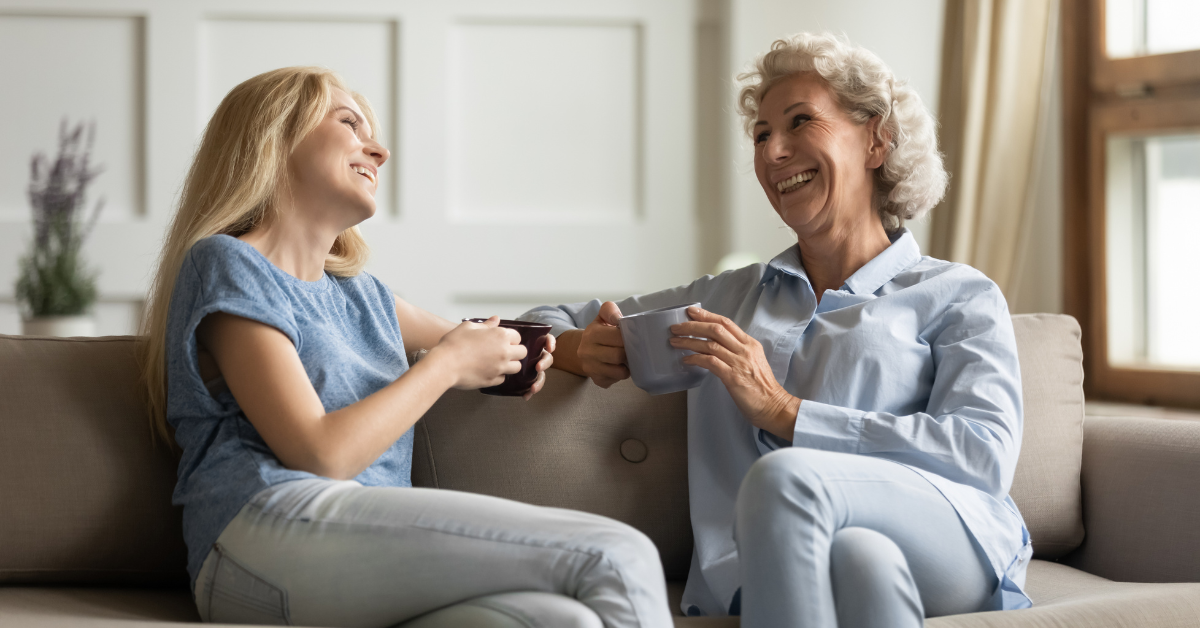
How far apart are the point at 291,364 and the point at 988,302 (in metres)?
0.96

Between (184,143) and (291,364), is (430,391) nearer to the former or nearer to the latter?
(291,364)

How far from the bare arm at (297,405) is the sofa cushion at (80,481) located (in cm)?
27

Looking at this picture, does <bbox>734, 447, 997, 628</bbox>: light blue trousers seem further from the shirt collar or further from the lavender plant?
the lavender plant

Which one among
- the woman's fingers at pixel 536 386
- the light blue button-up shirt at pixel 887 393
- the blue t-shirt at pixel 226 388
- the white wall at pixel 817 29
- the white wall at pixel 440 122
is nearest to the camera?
the blue t-shirt at pixel 226 388

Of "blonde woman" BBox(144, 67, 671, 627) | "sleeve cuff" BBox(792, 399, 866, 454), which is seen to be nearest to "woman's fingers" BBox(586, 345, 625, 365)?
"blonde woman" BBox(144, 67, 671, 627)

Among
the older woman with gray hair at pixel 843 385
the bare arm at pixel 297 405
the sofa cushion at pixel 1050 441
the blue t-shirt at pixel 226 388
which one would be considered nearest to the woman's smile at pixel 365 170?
the blue t-shirt at pixel 226 388

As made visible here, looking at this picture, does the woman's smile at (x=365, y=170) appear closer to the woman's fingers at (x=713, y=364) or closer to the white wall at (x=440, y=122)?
the woman's fingers at (x=713, y=364)

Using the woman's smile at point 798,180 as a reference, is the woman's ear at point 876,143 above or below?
above

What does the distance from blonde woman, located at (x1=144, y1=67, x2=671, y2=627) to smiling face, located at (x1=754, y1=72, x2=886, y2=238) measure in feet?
1.70

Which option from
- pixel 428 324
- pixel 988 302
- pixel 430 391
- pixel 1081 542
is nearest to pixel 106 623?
pixel 430 391

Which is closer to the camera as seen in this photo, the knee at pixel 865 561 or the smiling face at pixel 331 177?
the knee at pixel 865 561

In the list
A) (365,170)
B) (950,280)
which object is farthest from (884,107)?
(365,170)

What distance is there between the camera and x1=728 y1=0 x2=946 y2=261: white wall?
9.68ft

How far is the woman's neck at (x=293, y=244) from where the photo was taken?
1.29 metres
